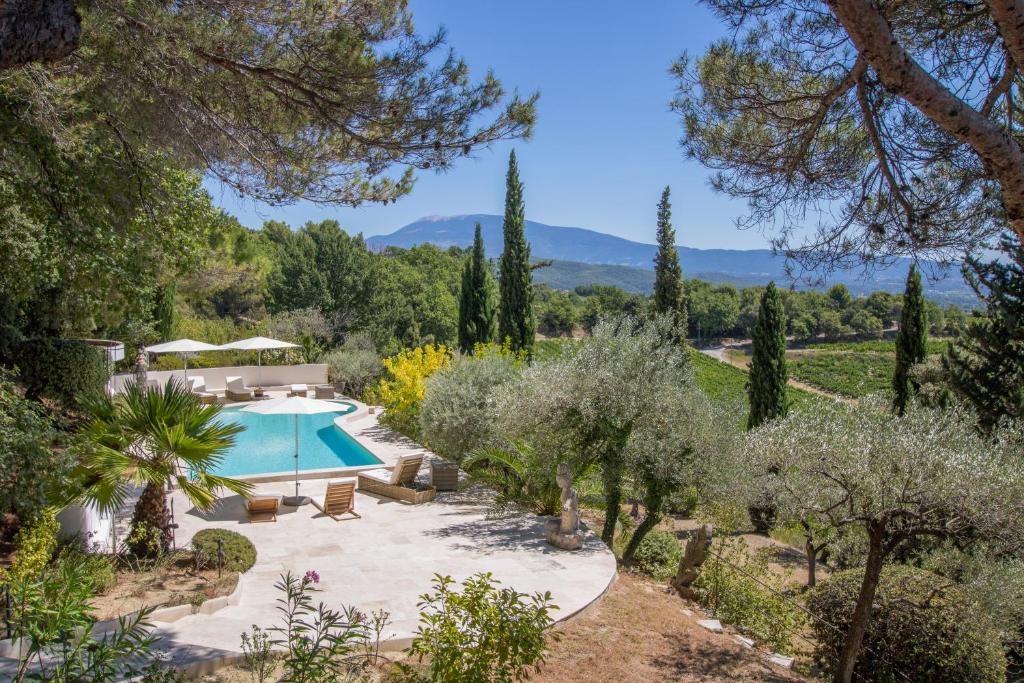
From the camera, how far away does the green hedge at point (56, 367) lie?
31.7 feet

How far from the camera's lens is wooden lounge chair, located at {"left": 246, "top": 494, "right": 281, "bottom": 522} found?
962 cm

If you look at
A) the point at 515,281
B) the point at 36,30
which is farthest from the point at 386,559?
the point at 515,281

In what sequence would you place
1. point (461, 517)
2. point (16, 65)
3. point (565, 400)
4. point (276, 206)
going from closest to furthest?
point (16, 65) → point (276, 206) → point (565, 400) → point (461, 517)

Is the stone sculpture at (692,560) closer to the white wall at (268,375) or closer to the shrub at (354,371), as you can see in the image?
the shrub at (354,371)

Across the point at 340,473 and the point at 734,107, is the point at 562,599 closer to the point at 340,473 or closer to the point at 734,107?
the point at 734,107

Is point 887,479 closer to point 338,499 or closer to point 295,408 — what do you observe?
point 338,499

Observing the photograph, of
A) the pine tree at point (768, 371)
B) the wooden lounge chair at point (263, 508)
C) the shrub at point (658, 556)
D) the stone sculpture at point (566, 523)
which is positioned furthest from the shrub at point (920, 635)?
the pine tree at point (768, 371)

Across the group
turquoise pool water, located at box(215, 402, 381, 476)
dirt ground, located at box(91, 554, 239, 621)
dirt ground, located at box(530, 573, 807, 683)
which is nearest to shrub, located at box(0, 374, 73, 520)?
dirt ground, located at box(91, 554, 239, 621)

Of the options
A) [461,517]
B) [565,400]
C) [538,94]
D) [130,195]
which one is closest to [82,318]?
[130,195]

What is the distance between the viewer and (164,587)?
21.5 ft

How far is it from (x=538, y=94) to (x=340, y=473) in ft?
27.2

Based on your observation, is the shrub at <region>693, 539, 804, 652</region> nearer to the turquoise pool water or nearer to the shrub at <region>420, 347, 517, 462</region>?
the shrub at <region>420, 347, 517, 462</region>

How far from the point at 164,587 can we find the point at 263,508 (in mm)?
3151

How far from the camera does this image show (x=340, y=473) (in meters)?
12.6
